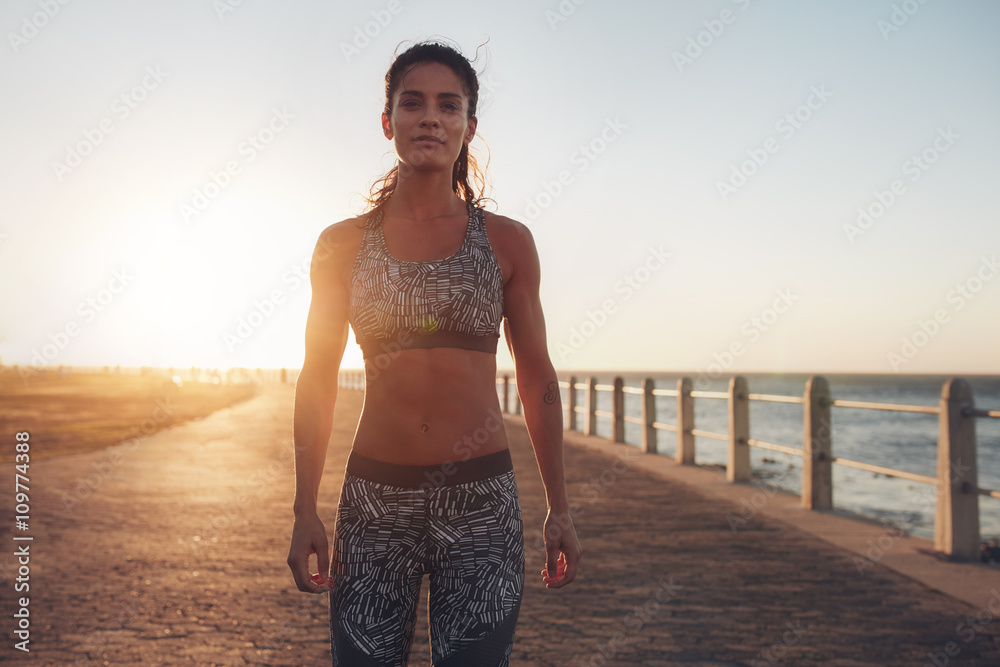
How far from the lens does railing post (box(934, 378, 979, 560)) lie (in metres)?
5.80

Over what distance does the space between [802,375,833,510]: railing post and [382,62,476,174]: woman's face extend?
6.61m

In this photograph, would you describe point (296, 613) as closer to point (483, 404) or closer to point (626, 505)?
point (483, 404)

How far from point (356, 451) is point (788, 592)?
13.0 feet

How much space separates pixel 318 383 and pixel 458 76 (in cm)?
84

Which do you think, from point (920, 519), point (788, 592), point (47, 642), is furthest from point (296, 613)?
point (920, 519)

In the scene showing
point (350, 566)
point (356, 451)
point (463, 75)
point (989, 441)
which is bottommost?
point (989, 441)

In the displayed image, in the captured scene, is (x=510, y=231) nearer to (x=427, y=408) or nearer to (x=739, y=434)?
(x=427, y=408)

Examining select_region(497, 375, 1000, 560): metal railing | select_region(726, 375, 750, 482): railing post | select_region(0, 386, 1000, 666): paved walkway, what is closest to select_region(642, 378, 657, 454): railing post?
Answer: select_region(497, 375, 1000, 560): metal railing

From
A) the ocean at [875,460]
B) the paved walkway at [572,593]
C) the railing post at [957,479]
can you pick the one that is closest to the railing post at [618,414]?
the ocean at [875,460]

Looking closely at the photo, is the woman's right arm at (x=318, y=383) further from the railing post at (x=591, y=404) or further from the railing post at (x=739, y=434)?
the railing post at (x=591, y=404)

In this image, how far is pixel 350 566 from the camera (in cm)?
177

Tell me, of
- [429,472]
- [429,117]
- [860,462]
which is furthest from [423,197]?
[860,462]

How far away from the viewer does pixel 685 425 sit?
12.0m

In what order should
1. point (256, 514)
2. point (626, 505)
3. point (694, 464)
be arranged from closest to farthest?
1. point (256, 514)
2. point (626, 505)
3. point (694, 464)
